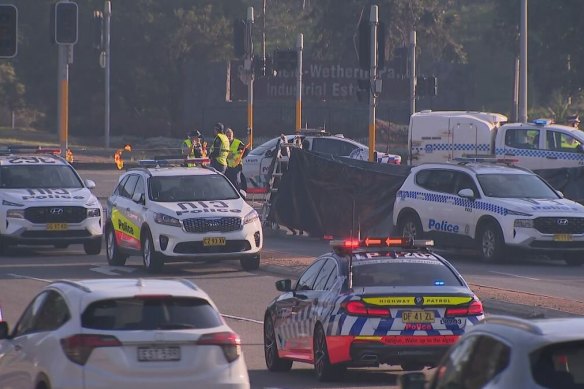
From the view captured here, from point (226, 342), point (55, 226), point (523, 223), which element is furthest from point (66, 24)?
point (226, 342)

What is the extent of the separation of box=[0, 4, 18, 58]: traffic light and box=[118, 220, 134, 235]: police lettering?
7.40 meters

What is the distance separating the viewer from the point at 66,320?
32.2 feet

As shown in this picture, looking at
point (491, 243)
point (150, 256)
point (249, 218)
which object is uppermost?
Result: point (249, 218)

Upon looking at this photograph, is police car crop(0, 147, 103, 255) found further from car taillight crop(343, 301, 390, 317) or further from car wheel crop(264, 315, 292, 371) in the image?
car taillight crop(343, 301, 390, 317)

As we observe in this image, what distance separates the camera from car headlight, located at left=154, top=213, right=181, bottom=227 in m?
23.5

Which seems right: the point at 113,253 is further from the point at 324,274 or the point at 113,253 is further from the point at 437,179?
the point at 324,274

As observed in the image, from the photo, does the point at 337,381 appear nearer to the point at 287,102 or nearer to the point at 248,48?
the point at 248,48

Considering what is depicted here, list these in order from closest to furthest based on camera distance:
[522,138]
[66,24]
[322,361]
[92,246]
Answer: [322,361] → [92,246] → [66,24] → [522,138]

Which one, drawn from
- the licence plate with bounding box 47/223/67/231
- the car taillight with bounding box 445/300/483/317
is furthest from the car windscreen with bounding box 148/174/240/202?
the car taillight with bounding box 445/300/483/317

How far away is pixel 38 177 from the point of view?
27156 millimetres

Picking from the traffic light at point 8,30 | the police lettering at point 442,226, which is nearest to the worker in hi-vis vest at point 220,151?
the police lettering at point 442,226

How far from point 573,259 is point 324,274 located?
1175cm

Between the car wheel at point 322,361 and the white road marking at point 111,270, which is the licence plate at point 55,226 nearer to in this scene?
the white road marking at point 111,270

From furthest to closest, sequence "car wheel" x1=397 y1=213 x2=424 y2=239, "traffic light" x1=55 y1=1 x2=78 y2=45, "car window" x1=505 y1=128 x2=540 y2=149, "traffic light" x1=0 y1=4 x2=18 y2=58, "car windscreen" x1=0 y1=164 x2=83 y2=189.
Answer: "car window" x1=505 y1=128 x2=540 y2=149 → "traffic light" x1=55 y1=1 x2=78 y2=45 → "car windscreen" x1=0 y1=164 x2=83 y2=189 → "car wheel" x1=397 y1=213 x2=424 y2=239 → "traffic light" x1=0 y1=4 x2=18 y2=58
